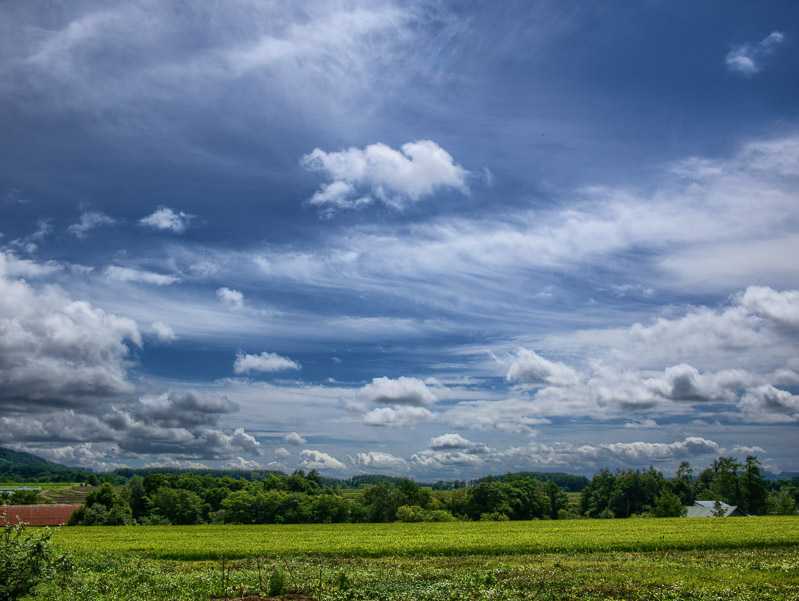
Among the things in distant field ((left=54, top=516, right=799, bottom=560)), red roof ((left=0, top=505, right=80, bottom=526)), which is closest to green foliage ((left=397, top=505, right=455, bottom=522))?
distant field ((left=54, top=516, right=799, bottom=560))

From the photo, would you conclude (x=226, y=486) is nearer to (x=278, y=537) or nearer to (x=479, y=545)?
(x=278, y=537)

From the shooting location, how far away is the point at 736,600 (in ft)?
59.9

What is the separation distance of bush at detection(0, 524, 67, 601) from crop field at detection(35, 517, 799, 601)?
1.07 m

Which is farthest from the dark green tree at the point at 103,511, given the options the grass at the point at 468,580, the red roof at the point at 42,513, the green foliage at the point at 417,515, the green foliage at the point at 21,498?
the grass at the point at 468,580

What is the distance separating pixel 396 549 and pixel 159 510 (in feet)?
252

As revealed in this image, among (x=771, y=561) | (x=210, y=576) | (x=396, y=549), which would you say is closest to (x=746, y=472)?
(x=771, y=561)

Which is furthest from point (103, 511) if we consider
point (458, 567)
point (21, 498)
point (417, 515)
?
point (458, 567)

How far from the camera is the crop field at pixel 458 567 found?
1964cm

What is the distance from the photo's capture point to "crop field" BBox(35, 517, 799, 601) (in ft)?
64.4

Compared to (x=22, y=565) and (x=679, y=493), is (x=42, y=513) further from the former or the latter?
(x=679, y=493)

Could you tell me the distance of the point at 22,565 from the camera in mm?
Answer: 14656

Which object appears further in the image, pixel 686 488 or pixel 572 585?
pixel 686 488

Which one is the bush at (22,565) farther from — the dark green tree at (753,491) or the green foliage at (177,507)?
the dark green tree at (753,491)

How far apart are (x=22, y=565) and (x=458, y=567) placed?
65.5 ft
